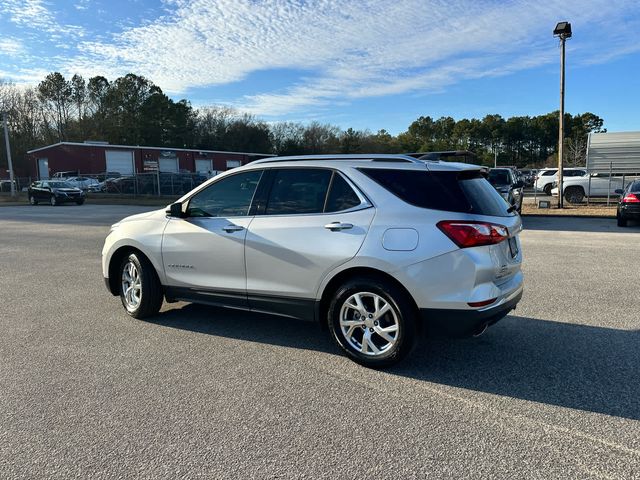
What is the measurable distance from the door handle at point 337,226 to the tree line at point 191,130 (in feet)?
215

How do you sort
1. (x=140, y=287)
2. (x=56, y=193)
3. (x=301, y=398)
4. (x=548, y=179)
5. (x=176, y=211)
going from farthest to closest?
(x=548, y=179), (x=56, y=193), (x=140, y=287), (x=176, y=211), (x=301, y=398)

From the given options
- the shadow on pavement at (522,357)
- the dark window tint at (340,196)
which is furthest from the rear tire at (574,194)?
the dark window tint at (340,196)

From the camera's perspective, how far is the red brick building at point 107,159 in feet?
187

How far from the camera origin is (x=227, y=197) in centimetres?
511

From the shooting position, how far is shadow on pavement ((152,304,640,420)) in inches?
146

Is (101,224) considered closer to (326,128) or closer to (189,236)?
(189,236)

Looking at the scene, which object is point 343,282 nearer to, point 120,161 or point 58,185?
point 58,185

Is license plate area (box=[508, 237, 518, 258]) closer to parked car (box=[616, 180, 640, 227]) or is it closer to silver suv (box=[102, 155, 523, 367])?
silver suv (box=[102, 155, 523, 367])

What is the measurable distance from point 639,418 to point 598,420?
28 centimetres

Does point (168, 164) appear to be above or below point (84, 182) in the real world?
above

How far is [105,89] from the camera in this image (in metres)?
80.2

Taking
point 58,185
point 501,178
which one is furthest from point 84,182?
point 501,178

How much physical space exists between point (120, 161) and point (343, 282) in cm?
6225

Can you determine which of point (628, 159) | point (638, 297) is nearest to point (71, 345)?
point (638, 297)
